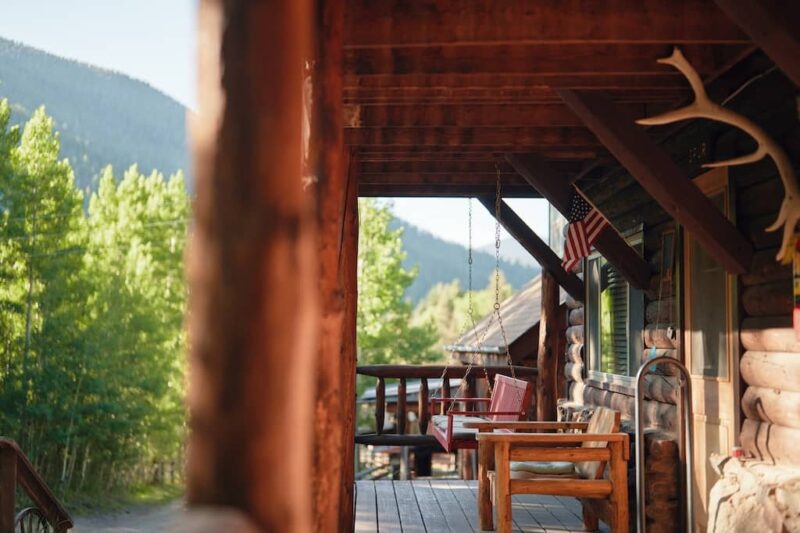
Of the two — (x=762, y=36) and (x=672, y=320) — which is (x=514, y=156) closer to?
(x=672, y=320)

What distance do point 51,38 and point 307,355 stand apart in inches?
4840

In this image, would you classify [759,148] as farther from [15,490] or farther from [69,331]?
[69,331]

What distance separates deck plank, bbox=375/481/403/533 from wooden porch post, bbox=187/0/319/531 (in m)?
5.28

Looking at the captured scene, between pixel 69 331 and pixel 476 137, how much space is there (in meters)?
27.3

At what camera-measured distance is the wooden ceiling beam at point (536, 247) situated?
31.3ft

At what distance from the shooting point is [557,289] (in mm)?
10219

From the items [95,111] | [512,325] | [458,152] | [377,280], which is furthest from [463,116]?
[95,111]

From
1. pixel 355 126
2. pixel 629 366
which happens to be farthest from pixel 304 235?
pixel 629 366

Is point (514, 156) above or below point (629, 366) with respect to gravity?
above

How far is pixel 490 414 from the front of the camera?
7570mm

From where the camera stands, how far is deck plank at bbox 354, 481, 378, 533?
22.0 ft

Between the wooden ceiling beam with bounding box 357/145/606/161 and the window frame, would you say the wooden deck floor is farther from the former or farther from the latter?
the wooden ceiling beam with bounding box 357/145/606/161

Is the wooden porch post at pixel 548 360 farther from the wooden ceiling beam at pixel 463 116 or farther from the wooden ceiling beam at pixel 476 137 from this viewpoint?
the wooden ceiling beam at pixel 463 116

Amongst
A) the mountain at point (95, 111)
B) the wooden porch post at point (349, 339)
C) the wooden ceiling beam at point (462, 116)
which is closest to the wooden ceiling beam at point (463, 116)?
the wooden ceiling beam at point (462, 116)
